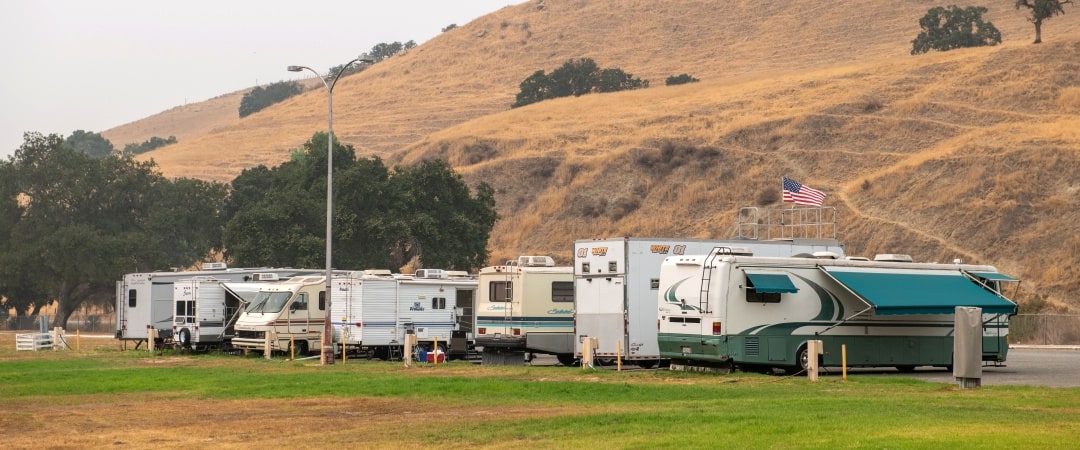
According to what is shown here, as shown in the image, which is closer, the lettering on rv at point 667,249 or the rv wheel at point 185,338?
the lettering on rv at point 667,249

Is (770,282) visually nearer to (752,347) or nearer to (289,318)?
(752,347)

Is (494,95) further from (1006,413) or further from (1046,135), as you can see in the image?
(1006,413)

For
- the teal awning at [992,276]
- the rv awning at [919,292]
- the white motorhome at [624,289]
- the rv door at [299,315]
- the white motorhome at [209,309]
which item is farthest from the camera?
the white motorhome at [209,309]

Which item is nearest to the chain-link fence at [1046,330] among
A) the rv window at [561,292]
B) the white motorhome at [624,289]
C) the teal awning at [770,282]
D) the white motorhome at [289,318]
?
the white motorhome at [624,289]

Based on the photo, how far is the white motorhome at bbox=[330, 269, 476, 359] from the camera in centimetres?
3831

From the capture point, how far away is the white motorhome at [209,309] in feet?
140

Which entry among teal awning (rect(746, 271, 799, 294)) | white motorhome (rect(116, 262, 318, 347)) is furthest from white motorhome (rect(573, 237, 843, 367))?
white motorhome (rect(116, 262, 318, 347))

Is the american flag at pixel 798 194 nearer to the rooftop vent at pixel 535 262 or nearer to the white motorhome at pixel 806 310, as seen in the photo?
the rooftop vent at pixel 535 262

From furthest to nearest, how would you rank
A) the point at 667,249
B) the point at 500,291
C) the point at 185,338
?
the point at 185,338
the point at 500,291
the point at 667,249

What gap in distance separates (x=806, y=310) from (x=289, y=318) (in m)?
17.1

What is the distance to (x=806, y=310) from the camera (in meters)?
28.8

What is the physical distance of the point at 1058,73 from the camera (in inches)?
3366

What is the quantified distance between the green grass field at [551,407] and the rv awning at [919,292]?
7.11 feet

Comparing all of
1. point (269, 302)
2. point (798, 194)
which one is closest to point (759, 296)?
point (798, 194)
